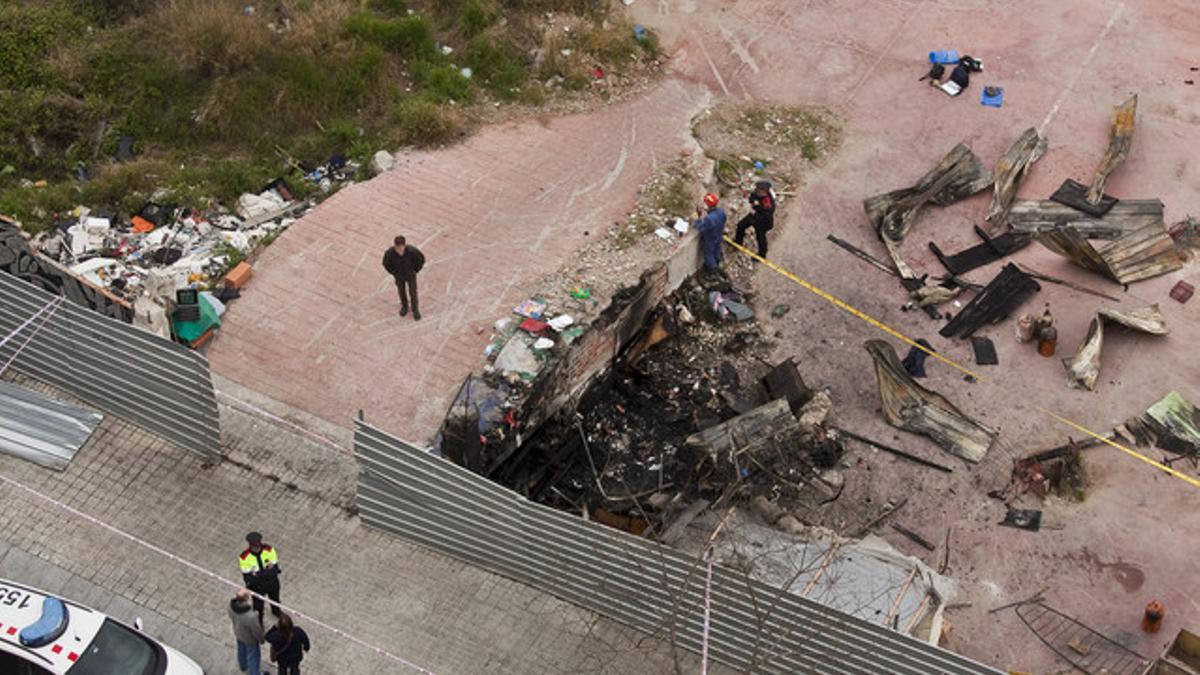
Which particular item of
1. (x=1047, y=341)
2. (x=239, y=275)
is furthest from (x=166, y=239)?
(x=1047, y=341)

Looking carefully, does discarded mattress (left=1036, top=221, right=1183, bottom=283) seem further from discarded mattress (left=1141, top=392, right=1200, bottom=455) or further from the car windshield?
the car windshield

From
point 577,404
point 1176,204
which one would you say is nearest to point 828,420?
point 577,404

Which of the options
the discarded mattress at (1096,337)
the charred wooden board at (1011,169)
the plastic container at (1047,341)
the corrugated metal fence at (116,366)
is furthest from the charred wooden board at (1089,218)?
the corrugated metal fence at (116,366)

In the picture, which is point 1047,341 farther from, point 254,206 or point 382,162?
point 254,206

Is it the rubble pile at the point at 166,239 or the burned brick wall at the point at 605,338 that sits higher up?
the rubble pile at the point at 166,239

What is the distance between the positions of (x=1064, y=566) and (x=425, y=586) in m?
6.83

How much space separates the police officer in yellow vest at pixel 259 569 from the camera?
12.0m

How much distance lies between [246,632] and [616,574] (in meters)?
3.37

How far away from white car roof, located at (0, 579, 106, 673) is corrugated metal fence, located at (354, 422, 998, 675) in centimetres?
286

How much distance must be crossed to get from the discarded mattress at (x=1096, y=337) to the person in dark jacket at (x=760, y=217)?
4.06m

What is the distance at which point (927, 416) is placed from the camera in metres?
15.4

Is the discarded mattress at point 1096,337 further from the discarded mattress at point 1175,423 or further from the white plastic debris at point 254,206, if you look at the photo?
the white plastic debris at point 254,206

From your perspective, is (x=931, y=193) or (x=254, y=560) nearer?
(x=254, y=560)

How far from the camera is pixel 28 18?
19.5 m
